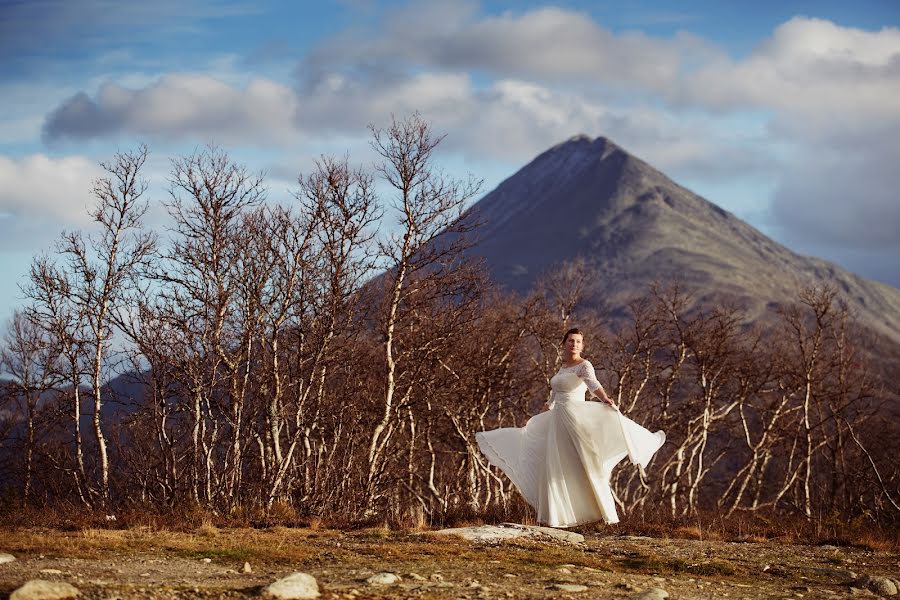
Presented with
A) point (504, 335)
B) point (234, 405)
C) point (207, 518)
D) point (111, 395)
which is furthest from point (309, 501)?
point (504, 335)

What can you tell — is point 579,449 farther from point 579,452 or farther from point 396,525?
point 396,525

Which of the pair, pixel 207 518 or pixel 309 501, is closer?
pixel 207 518

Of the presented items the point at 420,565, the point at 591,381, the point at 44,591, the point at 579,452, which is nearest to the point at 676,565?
the point at 420,565

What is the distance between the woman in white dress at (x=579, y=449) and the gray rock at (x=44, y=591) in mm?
8289

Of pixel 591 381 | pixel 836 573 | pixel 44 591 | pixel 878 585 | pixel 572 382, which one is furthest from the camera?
pixel 572 382

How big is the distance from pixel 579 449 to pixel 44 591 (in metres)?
8.94

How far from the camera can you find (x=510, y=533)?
1233 cm

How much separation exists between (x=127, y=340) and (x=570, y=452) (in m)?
11.1

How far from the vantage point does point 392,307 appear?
61.8 ft

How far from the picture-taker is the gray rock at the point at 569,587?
8.51 m

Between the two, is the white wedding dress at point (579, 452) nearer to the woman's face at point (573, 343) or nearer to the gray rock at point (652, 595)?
the woman's face at point (573, 343)

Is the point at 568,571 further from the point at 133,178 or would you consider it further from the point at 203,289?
the point at 133,178

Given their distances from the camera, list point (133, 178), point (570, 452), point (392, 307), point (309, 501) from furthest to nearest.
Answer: point (133, 178)
point (392, 307)
point (309, 501)
point (570, 452)

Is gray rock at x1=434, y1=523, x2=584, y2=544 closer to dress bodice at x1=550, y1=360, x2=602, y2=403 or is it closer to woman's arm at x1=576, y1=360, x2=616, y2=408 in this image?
woman's arm at x1=576, y1=360, x2=616, y2=408
